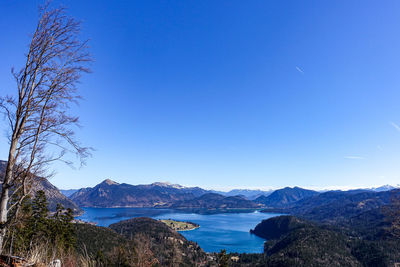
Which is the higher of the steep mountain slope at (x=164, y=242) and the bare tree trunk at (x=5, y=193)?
the bare tree trunk at (x=5, y=193)

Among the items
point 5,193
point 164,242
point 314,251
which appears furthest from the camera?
point 164,242

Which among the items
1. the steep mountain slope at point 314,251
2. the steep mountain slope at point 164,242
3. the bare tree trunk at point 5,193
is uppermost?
the bare tree trunk at point 5,193

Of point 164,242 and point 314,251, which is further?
point 164,242

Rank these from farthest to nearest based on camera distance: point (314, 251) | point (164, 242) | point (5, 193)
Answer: point (164, 242) → point (314, 251) → point (5, 193)

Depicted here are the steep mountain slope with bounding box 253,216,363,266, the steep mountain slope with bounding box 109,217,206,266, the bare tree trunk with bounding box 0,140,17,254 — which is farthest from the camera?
the steep mountain slope with bounding box 253,216,363,266

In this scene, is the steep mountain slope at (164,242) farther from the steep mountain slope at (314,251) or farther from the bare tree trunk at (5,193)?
the bare tree trunk at (5,193)

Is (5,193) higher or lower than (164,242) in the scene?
higher

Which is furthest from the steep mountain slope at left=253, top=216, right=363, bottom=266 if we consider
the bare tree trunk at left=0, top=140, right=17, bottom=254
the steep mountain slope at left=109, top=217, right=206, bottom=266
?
the bare tree trunk at left=0, top=140, right=17, bottom=254

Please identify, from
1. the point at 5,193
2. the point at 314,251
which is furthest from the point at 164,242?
the point at 5,193

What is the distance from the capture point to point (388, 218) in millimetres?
12445

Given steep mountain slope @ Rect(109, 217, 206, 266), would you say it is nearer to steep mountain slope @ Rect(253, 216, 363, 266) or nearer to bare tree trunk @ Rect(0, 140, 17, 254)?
steep mountain slope @ Rect(253, 216, 363, 266)

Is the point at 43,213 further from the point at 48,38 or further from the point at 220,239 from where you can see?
the point at 220,239

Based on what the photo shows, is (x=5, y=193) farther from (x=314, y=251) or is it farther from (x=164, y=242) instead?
(x=314, y=251)

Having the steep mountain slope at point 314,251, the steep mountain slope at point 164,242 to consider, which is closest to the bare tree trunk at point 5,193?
the steep mountain slope at point 164,242
